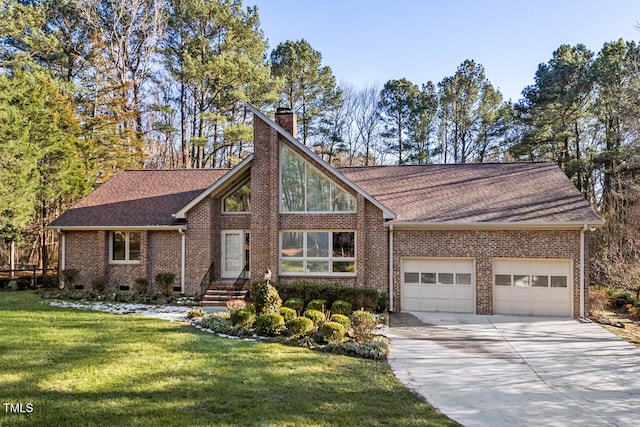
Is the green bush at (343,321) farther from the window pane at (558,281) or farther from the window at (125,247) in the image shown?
the window at (125,247)

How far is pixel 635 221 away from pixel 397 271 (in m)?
13.7

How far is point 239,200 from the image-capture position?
53.6ft

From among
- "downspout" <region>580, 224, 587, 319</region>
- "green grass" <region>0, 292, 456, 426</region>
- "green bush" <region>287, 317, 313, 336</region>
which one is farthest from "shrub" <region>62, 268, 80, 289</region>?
"downspout" <region>580, 224, 587, 319</region>

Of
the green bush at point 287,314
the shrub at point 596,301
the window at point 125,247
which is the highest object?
the window at point 125,247

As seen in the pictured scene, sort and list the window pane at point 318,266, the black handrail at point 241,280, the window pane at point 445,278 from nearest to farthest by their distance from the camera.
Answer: the window pane at point 445,278 → the window pane at point 318,266 → the black handrail at point 241,280

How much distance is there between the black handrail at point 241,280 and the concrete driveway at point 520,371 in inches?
241

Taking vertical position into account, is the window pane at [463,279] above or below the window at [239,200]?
below

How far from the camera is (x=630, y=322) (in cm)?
1329

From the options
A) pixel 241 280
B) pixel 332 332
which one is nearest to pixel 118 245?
pixel 241 280

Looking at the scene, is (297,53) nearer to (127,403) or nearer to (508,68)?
(508,68)

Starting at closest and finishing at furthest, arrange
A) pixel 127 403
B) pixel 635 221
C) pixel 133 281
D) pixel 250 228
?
pixel 127 403 < pixel 250 228 < pixel 133 281 < pixel 635 221

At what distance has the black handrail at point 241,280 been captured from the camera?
14974 millimetres

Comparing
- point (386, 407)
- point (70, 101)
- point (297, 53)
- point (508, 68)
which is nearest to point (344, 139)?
point (297, 53)

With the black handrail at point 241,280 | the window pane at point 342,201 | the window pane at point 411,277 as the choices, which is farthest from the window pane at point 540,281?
the black handrail at point 241,280
